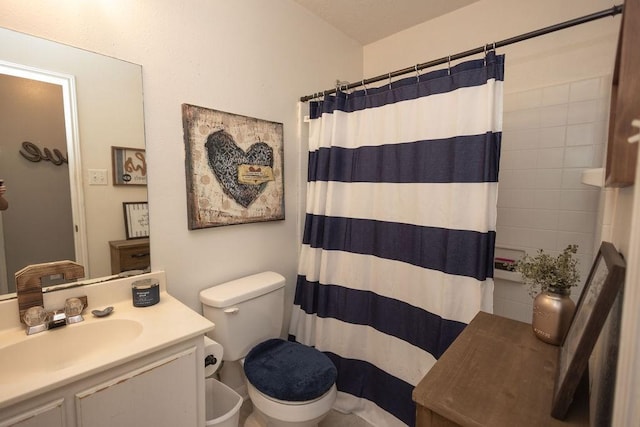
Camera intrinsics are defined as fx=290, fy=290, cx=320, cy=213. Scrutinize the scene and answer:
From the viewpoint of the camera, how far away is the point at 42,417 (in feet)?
2.52

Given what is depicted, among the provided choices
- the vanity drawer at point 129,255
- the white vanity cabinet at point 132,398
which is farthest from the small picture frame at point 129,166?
the white vanity cabinet at point 132,398

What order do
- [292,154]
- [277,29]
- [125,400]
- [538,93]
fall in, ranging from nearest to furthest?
1. [125,400]
2. [538,93]
3. [277,29]
4. [292,154]

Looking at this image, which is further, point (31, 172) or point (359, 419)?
point (359, 419)

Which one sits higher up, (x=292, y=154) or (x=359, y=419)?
(x=292, y=154)

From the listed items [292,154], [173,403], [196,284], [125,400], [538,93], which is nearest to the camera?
[125,400]

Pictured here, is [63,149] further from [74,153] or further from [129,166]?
[129,166]

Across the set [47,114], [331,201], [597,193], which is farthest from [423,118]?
[47,114]

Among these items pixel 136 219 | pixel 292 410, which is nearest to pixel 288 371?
pixel 292 410

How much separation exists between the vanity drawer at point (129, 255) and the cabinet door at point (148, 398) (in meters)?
0.50

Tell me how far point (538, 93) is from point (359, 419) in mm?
2095

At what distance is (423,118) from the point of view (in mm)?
1432

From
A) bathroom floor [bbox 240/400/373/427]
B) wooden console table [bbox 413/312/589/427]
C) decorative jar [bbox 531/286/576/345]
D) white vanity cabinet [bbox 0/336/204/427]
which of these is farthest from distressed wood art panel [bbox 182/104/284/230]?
decorative jar [bbox 531/286/576/345]

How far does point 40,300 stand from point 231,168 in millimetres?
936

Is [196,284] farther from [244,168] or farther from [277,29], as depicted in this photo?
[277,29]
